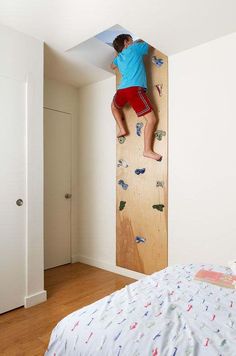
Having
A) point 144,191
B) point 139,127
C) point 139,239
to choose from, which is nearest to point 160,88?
point 139,127

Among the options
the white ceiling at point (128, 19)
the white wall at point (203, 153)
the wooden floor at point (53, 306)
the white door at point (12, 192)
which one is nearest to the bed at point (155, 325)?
the wooden floor at point (53, 306)

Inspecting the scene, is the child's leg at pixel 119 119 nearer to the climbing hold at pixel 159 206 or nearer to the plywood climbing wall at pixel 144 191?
the plywood climbing wall at pixel 144 191

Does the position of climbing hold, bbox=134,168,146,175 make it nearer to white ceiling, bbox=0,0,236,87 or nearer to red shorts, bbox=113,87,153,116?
red shorts, bbox=113,87,153,116

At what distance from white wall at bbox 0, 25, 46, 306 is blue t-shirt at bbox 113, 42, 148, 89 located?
84 cm

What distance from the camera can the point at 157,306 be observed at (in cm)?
118

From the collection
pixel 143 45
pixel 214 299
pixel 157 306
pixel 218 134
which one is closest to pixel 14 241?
pixel 157 306

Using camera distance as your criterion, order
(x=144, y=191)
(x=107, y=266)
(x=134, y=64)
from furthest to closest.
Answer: (x=107, y=266), (x=144, y=191), (x=134, y=64)

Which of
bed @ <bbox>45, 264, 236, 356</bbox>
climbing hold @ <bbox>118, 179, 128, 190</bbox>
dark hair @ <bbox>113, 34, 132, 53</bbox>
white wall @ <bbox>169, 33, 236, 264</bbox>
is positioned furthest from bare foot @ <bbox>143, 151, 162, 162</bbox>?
bed @ <bbox>45, 264, 236, 356</bbox>

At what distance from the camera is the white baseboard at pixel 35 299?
7.78ft

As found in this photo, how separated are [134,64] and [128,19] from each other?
0.60 meters

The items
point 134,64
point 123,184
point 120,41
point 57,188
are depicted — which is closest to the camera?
point 134,64

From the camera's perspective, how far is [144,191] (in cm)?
290

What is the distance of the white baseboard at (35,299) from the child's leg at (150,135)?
172 cm

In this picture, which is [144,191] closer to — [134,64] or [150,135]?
[150,135]
